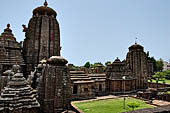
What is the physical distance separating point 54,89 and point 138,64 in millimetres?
22373

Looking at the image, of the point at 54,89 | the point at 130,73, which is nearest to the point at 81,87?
the point at 54,89

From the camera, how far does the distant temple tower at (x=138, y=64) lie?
27995 millimetres

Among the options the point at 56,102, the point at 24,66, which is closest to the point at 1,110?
the point at 56,102

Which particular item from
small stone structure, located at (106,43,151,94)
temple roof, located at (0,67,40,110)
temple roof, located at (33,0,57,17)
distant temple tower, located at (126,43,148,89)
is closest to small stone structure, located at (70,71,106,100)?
small stone structure, located at (106,43,151,94)

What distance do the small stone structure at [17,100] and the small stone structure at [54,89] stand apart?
161 cm

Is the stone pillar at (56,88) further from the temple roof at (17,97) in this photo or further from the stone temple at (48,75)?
the temple roof at (17,97)

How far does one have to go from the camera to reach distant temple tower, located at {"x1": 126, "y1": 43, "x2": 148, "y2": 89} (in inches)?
1102

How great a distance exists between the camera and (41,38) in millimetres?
26781

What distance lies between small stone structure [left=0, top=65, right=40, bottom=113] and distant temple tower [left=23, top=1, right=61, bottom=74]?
14.8 m

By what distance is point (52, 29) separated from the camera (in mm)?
28016

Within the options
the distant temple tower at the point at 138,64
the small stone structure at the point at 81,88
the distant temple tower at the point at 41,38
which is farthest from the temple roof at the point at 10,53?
the distant temple tower at the point at 138,64

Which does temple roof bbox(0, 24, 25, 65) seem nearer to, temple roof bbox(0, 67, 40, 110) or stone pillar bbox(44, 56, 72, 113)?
temple roof bbox(0, 67, 40, 110)

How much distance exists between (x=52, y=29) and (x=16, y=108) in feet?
67.1

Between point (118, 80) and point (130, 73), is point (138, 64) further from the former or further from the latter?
point (118, 80)
